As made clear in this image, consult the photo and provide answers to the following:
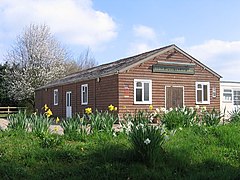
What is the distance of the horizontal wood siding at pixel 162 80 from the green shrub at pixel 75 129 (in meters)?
12.5

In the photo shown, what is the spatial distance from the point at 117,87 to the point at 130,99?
1.21m

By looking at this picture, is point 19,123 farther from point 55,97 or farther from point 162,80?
point 55,97

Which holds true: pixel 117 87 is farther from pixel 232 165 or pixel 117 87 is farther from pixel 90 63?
pixel 90 63

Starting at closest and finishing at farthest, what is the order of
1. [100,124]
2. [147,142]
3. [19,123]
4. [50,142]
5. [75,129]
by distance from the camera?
[147,142]
[50,142]
[75,129]
[100,124]
[19,123]

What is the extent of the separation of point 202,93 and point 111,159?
67.5 ft

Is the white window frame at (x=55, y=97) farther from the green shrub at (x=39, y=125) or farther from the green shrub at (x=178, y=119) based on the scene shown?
the green shrub at (x=39, y=125)

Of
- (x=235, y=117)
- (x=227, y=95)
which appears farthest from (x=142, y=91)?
(x=227, y=95)

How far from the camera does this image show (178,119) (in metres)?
12.2

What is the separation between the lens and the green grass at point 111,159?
6.79 m

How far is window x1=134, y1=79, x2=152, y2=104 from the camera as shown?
2395cm

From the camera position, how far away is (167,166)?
732 cm

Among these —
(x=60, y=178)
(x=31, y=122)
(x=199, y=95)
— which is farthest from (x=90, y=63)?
(x=60, y=178)

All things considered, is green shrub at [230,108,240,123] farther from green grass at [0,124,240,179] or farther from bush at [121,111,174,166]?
bush at [121,111,174,166]

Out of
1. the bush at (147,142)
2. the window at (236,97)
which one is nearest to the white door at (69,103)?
the window at (236,97)
